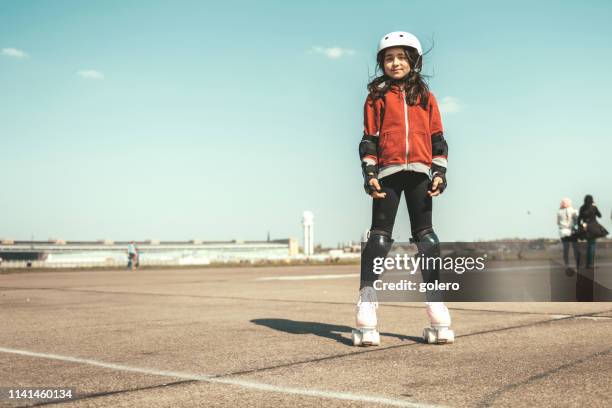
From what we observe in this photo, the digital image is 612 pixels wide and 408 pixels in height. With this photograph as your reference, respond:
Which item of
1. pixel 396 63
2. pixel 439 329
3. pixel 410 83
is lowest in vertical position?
pixel 439 329

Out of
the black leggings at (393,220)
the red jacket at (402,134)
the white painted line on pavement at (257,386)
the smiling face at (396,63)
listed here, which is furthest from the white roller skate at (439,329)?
the smiling face at (396,63)

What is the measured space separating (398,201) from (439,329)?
36.2 inches

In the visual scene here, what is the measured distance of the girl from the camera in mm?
4320

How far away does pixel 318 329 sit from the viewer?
5117 mm

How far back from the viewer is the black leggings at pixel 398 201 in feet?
14.4

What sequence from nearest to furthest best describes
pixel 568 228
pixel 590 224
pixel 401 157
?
pixel 401 157
pixel 590 224
pixel 568 228

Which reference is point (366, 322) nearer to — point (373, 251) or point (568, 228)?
point (373, 251)

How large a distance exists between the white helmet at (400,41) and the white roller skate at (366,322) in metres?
1.72

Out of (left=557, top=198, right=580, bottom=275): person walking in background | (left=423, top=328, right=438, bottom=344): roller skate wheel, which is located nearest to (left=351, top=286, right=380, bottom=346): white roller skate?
(left=423, top=328, right=438, bottom=344): roller skate wheel

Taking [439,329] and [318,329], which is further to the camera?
[318,329]

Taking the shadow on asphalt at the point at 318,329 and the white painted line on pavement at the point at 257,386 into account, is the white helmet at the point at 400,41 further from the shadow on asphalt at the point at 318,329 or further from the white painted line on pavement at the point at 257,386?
the white painted line on pavement at the point at 257,386

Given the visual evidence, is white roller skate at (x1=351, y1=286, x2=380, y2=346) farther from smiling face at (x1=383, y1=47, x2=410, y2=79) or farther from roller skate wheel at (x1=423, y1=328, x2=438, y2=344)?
smiling face at (x1=383, y1=47, x2=410, y2=79)

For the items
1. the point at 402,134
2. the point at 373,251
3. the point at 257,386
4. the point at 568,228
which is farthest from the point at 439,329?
the point at 568,228

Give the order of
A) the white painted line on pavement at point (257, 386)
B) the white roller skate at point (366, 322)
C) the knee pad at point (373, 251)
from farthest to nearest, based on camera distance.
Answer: the knee pad at point (373, 251), the white roller skate at point (366, 322), the white painted line on pavement at point (257, 386)
